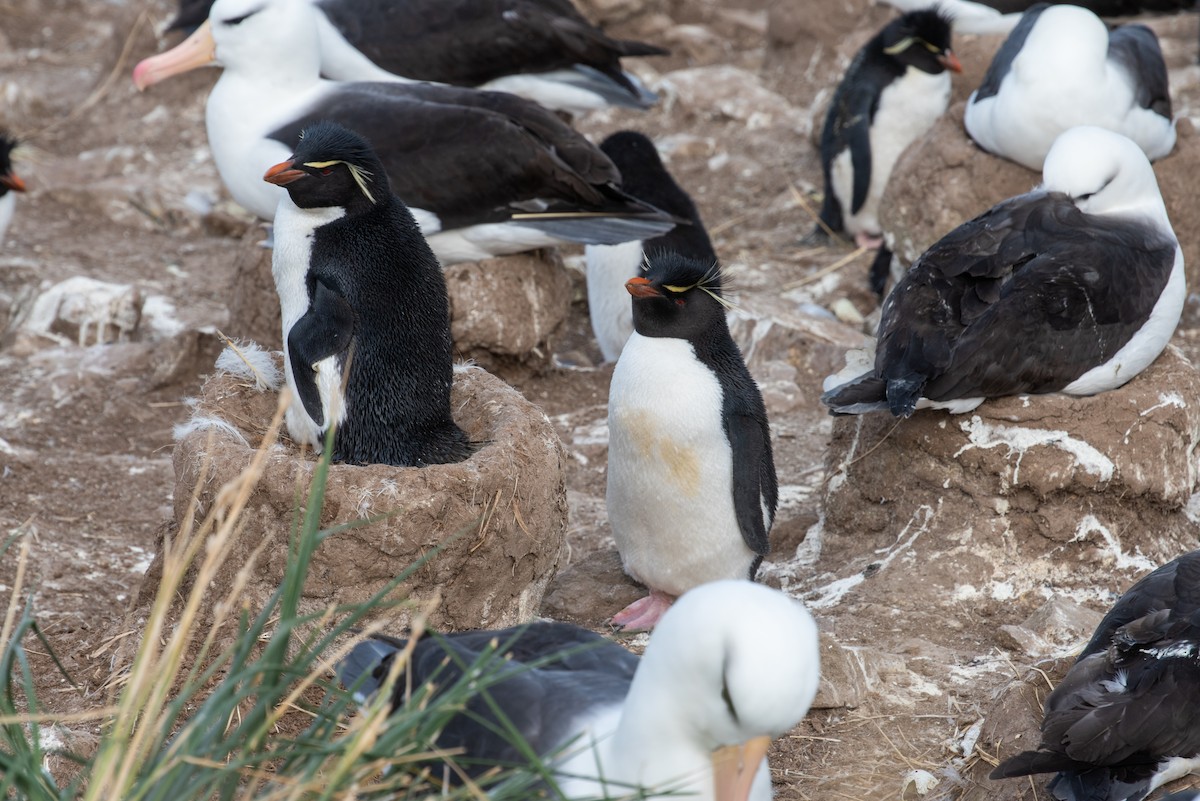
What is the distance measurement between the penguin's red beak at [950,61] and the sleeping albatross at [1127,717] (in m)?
5.70

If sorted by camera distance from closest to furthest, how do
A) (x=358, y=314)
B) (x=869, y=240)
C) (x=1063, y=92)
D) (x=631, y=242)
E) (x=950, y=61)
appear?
(x=358, y=314), (x=1063, y=92), (x=631, y=242), (x=950, y=61), (x=869, y=240)

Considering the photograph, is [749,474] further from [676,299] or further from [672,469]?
[676,299]

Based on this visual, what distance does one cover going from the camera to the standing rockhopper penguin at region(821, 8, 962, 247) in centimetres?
880

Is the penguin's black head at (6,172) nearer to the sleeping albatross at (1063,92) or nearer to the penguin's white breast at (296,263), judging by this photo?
the penguin's white breast at (296,263)

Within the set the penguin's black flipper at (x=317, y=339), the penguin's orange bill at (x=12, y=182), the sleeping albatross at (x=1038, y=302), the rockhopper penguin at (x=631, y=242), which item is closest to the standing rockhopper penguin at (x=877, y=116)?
the rockhopper penguin at (x=631, y=242)

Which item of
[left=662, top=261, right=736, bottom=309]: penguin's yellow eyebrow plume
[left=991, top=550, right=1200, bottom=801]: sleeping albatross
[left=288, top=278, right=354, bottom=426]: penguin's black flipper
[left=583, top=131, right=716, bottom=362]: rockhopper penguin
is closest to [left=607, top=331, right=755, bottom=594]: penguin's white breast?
[left=662, top=261, right=736, bottom=309]: penguin's yellow eyebrow plume

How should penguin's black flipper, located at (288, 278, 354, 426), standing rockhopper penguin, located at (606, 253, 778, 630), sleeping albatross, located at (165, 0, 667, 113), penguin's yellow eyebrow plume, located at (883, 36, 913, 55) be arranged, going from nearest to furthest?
penguin's black flipper, located at (288, 278, 354, 426) < standing rockhopper penguin, located at (606, 253, 778, 630) < sleeping albatross, located at (165, 0, 667, 113) < penguin's yellow eyebrow plume, located at (883, 36, 913, 55)

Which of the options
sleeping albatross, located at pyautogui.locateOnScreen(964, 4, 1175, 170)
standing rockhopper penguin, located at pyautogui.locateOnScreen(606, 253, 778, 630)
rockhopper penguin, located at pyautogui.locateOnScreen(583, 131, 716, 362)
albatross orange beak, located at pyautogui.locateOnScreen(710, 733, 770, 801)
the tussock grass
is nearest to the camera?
the tussock grass

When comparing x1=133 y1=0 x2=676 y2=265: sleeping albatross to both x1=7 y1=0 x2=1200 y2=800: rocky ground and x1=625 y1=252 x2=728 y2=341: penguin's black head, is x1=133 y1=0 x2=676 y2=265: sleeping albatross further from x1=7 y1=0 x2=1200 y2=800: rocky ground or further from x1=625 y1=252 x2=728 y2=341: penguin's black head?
x1=625 y1=252 x2=728 y2=341: penguin's black head

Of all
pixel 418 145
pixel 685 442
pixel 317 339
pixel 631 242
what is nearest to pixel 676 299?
pixel 685 442

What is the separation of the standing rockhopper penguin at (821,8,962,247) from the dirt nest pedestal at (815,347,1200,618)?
13.0 feet

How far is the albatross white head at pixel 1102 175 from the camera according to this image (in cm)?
521

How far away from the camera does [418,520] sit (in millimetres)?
3979

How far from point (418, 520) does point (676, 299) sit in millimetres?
1092
